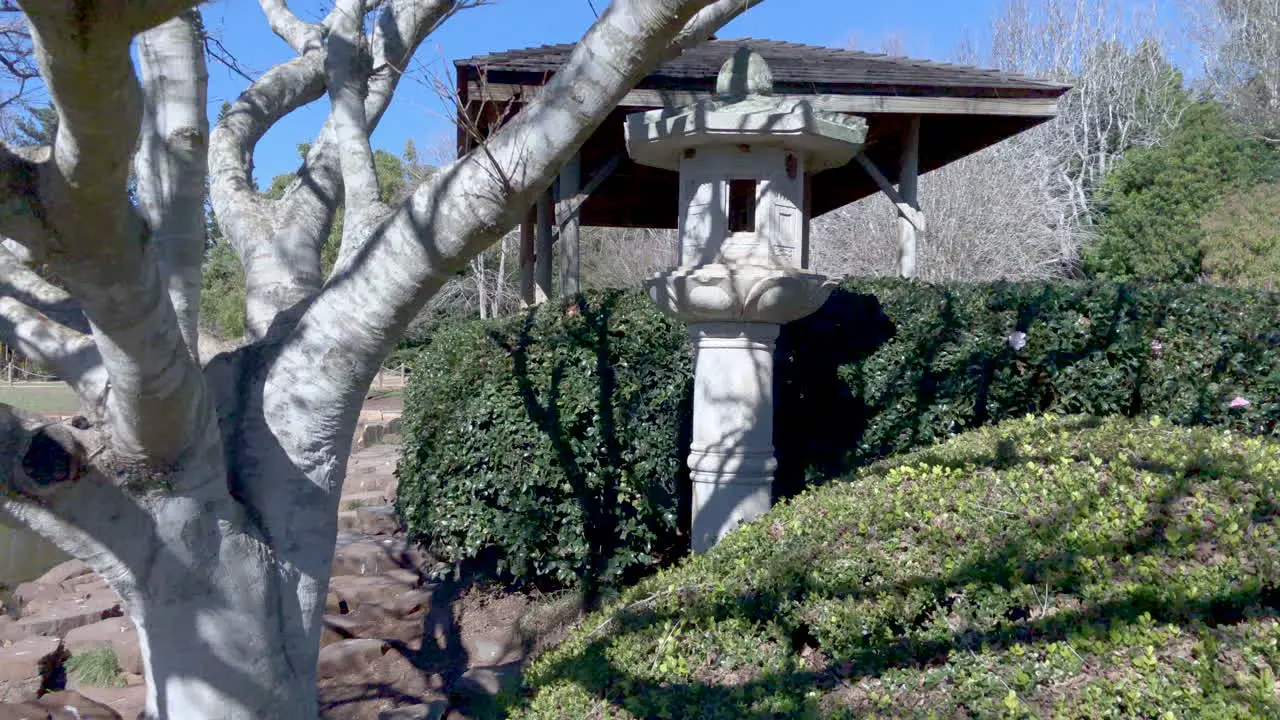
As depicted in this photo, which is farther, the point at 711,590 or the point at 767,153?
the point at 767,153

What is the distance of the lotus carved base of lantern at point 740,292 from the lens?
16.9ft

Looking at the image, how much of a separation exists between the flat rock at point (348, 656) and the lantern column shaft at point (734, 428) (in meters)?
2.37

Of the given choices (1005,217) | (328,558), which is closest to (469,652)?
(328,558)

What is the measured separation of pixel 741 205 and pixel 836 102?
3.46m

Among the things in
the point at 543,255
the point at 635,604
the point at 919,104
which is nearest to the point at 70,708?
the point at 635,604

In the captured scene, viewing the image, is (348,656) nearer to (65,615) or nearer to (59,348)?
(65,615)

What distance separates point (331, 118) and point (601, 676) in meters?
2.47

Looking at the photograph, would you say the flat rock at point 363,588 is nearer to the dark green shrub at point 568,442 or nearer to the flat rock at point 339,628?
the flat rock at point 339,628

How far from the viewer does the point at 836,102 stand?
8500mm

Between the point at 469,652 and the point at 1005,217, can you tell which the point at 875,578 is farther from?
the point at 1005,217

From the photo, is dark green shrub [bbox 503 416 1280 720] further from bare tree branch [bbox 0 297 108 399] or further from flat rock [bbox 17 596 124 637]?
flat rock [bbox 17 596 124 637]

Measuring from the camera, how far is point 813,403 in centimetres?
682

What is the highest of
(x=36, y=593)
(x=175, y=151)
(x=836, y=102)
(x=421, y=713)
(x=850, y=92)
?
(x=850, y=92)

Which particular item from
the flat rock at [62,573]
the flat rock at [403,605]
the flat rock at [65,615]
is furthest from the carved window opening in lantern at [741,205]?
the flat rock at [62,573]
